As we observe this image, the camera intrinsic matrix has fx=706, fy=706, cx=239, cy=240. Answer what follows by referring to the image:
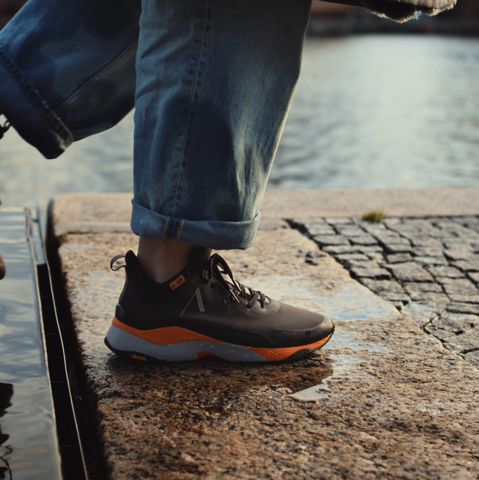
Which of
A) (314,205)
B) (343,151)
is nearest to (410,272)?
(314,205)

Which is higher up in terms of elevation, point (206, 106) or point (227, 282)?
point (206, 106)

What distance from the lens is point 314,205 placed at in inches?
130

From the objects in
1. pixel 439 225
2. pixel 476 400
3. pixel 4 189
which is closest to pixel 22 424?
pixel 476 400

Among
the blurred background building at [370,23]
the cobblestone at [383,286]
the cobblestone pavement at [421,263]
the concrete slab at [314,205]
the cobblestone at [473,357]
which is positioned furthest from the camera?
the blurred background building at [370,23]

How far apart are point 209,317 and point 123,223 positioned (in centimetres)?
132

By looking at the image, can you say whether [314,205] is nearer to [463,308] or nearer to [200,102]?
[463,308]

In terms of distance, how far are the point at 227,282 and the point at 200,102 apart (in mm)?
438

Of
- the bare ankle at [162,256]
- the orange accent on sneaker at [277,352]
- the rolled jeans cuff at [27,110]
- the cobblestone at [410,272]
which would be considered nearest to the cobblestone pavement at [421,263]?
the cobblestone at [410,272]

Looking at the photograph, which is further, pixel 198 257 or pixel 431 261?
pixel 431 261

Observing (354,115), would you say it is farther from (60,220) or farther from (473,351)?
(473,351)

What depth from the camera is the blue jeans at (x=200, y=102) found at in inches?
53.4

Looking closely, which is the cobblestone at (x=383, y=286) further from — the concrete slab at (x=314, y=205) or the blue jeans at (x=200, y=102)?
the blue jeans at (x=200, y=102)

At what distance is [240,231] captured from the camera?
1.46 meters

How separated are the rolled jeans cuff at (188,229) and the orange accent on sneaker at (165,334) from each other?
0.78 feet
